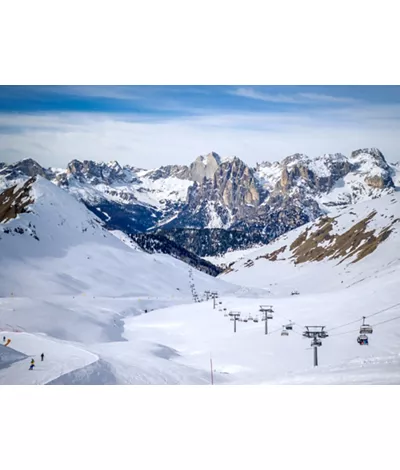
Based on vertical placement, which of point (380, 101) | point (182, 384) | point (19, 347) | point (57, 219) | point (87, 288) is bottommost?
point (182, 384)

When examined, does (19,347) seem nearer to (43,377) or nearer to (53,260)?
(43,377)

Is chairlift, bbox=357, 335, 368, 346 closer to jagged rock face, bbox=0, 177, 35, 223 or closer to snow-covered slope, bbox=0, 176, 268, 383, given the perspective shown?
snow-covered slope, bbox=0, 176, 268, 383

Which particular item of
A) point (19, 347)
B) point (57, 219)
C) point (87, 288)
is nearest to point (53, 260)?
point (87, 288)

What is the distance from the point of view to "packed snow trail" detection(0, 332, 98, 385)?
843 inches

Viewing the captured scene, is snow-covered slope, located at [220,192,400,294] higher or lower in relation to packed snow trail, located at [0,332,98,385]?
higher

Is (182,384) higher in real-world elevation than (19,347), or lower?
lower

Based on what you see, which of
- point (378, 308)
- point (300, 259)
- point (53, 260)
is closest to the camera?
point (378, 308)

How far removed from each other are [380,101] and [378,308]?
12.8 metres

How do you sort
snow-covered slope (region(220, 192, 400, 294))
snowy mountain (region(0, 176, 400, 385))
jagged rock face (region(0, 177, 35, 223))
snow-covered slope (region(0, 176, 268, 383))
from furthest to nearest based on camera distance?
snow-covered slope (region(220, 192, 400, 294)) → jagged rock face (region(0, 177, 35, 223)) → snow-covered slope (region(0, 176, 268, 383)) → snowy mountain (region(0, 176, 400, 385))

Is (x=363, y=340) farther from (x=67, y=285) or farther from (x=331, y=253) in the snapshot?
(x=331, y=253)

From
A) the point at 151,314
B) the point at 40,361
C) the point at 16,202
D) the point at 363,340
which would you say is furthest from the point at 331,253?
the point at 40,361

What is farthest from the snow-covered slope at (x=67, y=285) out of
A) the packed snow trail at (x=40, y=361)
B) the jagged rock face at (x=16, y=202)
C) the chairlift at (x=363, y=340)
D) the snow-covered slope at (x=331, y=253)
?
the snow-covered slope at (x=331, y=253)

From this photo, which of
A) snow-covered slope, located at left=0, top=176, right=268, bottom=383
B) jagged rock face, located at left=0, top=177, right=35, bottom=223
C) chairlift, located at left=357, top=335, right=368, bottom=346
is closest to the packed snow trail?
snow-covered slope, located at left=0, top=176, right=268, bottom=383
